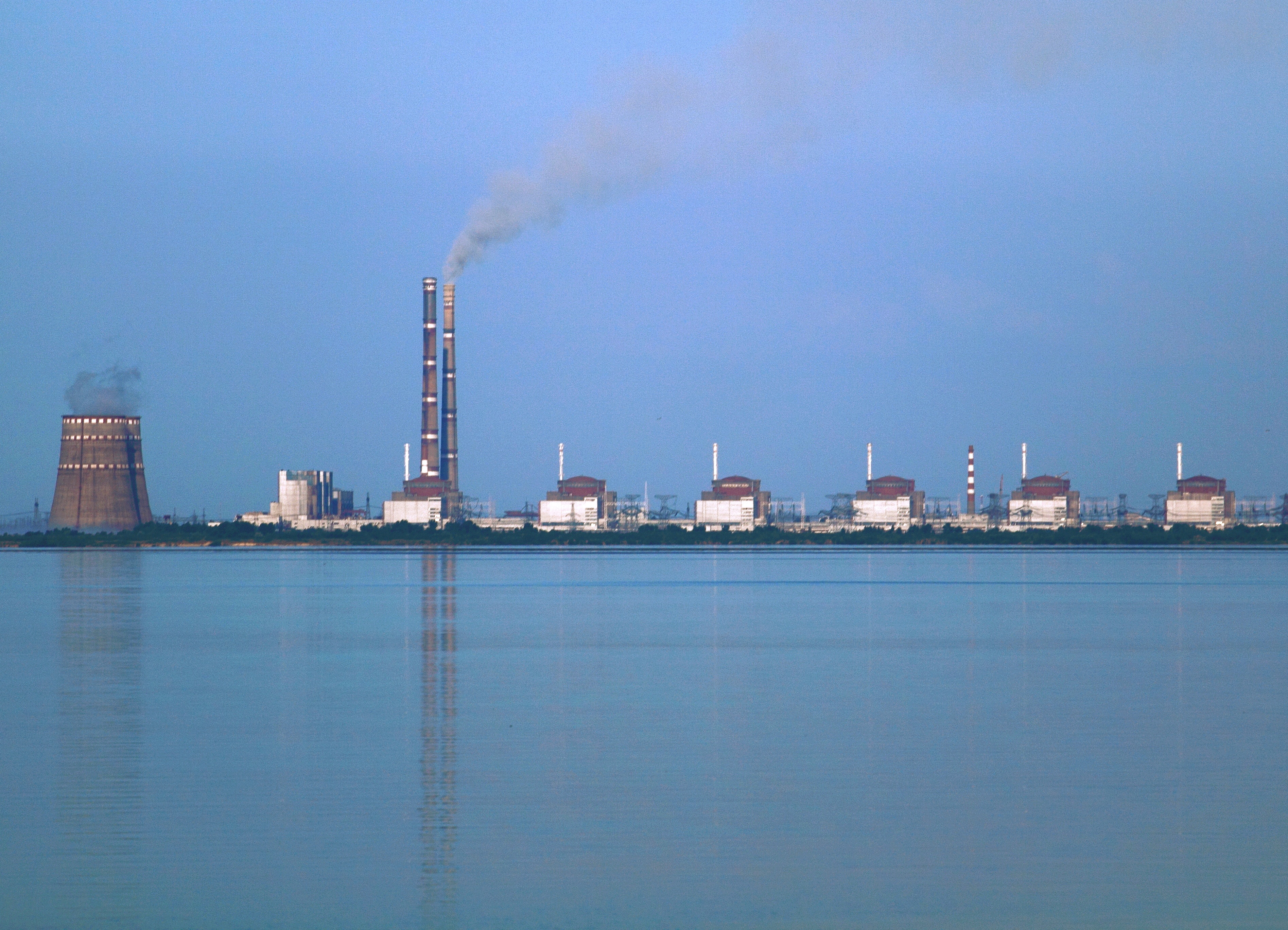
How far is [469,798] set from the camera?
837 cm

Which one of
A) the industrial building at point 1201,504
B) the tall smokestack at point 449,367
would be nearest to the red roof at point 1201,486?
the industrial building at point 1201,504

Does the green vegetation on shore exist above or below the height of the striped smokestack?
below

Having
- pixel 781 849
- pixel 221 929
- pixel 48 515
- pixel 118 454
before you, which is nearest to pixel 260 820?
pixel 221 929

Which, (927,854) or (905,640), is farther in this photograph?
(905,640)

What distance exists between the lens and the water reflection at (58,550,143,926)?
6266mm

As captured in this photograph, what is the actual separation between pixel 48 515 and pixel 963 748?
3432 inches

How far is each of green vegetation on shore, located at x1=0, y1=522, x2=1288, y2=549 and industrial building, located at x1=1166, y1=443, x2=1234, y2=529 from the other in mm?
1729

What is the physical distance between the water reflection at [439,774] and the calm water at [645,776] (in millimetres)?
37

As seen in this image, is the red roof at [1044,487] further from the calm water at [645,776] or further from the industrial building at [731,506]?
the calm water at [645,776]

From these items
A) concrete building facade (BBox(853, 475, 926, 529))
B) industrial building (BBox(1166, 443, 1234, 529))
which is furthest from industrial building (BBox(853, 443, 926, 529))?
industrial building (BBox(1166, 443, 1234, 529))

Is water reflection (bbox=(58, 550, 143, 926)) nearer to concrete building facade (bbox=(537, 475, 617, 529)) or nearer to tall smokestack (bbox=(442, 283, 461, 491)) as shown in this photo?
tall smokestack (bbox=(442, 283, 461, 491))

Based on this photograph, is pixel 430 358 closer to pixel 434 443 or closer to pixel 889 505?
pixel 434 443

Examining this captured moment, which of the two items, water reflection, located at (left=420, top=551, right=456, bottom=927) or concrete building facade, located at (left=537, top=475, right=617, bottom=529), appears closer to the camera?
water reflection, located at (left=420, top=551, right=456, bottom=927)

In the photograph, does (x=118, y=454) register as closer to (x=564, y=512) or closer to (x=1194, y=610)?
(x=564, y=512)
